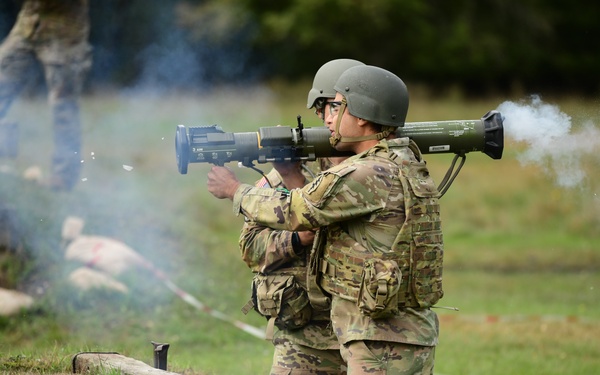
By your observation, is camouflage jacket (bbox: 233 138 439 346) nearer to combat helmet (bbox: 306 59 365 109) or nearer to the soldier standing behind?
the soldier standing behind

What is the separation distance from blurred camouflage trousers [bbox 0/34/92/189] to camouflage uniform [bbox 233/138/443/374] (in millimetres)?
6817

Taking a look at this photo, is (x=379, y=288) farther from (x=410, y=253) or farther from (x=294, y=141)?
(x=294, y=141)

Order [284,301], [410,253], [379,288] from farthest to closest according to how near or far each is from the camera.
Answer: [284,301], [410,253], [379,288]

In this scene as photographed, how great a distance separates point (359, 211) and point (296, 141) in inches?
31.1

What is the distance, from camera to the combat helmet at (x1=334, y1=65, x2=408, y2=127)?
5094 mm

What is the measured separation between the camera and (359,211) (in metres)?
4.95

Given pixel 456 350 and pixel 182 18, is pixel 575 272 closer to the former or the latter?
pixel 456 350

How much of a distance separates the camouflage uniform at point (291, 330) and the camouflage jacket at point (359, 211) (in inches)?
26.5

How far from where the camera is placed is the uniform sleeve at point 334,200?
16.2 ft

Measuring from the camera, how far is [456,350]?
9.82 metres

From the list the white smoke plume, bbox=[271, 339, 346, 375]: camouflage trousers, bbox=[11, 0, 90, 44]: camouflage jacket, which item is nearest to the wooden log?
bbox=[271, 339, 346, 375]: camouflage trousers

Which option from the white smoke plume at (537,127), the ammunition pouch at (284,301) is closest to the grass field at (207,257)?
the white smoke plume at (537,127)

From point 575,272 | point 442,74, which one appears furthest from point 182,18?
point 575,272

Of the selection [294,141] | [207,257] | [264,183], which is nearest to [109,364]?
[264,183]
